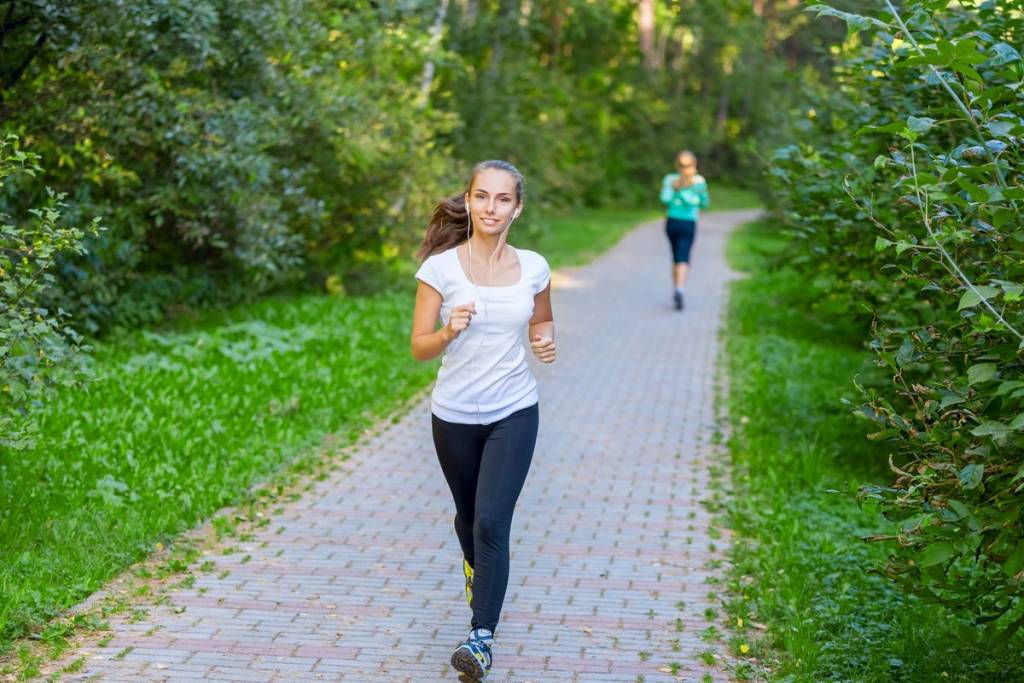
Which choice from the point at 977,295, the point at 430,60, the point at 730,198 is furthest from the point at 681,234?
the point at 730,198

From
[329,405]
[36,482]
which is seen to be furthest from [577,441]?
[36,482]

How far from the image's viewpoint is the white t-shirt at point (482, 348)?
495cm

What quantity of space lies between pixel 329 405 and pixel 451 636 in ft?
15.6

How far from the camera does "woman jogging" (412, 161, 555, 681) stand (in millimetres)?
4938

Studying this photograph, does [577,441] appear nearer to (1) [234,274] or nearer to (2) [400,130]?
(1) [234,274]

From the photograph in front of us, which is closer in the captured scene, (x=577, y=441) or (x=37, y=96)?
(x=577, y=441)

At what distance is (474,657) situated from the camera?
486 centimetres

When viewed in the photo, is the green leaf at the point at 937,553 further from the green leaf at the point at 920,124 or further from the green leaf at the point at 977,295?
the green leaf at the point at 920,124

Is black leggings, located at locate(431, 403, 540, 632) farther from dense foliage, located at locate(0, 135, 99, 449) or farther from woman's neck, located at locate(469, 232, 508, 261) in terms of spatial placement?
dense foliage, located at locate(0, 135, 99, 449)

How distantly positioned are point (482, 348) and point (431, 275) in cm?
35

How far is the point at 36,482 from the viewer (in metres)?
7.09

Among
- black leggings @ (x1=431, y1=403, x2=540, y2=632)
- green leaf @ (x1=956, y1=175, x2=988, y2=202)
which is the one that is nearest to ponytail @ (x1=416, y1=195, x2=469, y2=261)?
black leggings @ (x1=431, y1=403, x2=540, y2=632)

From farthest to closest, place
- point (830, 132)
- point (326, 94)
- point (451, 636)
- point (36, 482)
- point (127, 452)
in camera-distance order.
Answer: point (326, 94) < point (830, 132) < point (127, 452) < point (36, 482) < point (451, 636)

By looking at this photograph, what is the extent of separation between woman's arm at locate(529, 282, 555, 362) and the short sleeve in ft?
1.39
